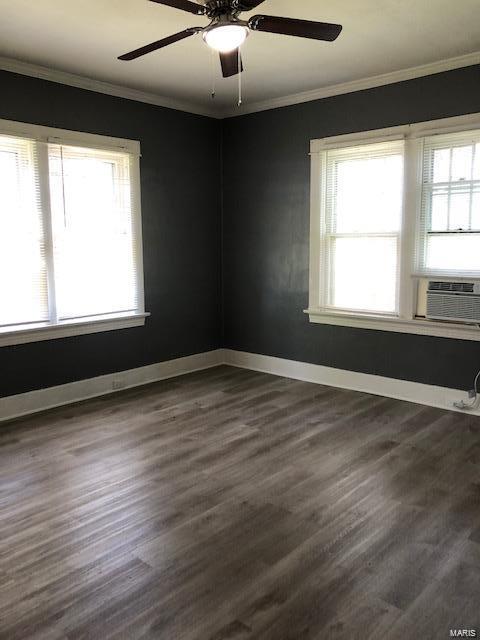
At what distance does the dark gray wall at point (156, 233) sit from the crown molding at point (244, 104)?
6cm

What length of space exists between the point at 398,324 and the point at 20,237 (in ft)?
10.5

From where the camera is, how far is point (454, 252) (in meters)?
4.21

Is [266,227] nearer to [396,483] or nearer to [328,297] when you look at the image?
[328,297]

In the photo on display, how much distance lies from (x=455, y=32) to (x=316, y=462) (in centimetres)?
293

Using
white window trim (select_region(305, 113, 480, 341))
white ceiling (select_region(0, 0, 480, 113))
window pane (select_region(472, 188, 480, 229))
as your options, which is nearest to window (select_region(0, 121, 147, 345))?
white ceiling (select_region(0, 0, 480, 113))

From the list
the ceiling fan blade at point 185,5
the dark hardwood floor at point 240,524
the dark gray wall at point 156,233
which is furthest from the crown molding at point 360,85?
the dark hardwood floor at point 240,524

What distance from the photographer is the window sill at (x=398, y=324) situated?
13.8 ft

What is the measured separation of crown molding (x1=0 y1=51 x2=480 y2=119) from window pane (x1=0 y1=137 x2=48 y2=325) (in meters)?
0.56

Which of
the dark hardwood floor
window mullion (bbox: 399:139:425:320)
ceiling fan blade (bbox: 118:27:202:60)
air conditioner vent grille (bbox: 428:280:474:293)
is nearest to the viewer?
the dark hardwood floor

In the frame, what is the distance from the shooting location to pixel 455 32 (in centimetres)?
349

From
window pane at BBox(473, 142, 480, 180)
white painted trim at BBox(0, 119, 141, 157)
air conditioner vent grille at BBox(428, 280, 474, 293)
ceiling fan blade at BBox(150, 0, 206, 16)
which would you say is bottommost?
air conditioner vent grille at BBox(428, 280, 474, 293)

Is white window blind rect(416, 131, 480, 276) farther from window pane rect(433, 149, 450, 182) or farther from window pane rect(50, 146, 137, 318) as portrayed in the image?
window pane rect(50, 146, 137, 318)

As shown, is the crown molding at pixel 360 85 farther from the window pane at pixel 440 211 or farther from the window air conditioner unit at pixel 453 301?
the window air conditioner unit at pixel 453 301

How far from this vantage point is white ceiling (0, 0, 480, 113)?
3.12 meters
